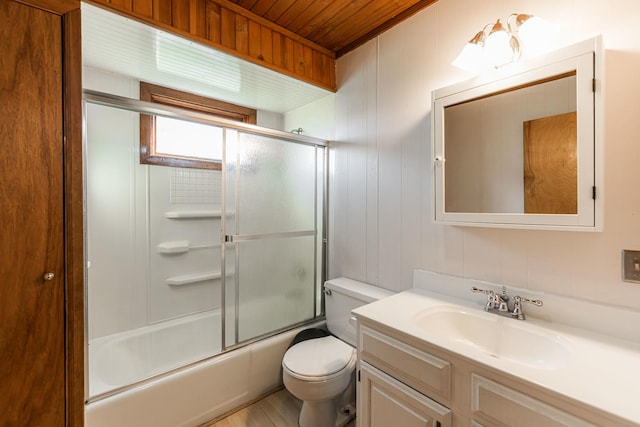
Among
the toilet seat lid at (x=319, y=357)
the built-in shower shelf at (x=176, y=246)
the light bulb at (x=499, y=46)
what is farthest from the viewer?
the built-in shower shelf at (x=176, y=246)

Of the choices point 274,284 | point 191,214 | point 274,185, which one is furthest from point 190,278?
point 274,185

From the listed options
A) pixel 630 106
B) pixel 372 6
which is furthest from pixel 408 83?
pixel 630 106

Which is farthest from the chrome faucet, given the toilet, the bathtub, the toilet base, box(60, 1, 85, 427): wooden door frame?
box(60, 1, 85, 427): wooden door frame

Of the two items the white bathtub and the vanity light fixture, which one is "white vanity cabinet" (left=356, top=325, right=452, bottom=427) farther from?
the vanity light fixture

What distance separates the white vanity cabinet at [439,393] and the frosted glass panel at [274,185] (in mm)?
1052

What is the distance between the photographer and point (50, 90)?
3.43 feet

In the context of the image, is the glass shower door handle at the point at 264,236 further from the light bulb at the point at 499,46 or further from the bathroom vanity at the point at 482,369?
the light bulb at the point at 499,46

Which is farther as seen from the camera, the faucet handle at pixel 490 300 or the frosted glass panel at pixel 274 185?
the frosted glass panel at pixel 274 185

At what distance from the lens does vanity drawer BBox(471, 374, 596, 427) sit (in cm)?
72

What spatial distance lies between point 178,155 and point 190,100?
488 mm

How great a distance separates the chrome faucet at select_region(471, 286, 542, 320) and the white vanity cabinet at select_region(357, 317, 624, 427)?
0.45 m

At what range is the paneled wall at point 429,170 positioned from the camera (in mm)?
1019

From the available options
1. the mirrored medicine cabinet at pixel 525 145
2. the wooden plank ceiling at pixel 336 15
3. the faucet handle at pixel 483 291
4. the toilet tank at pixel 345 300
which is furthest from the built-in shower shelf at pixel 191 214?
the faucet handle at pixel 483 291

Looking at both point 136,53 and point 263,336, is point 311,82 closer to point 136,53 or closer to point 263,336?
point 136,53
